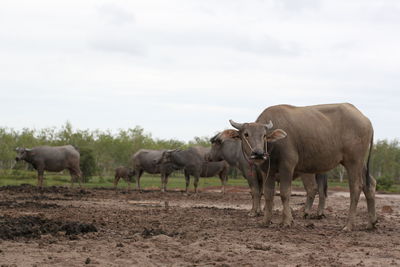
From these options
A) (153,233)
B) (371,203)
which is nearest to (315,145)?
(371,203)

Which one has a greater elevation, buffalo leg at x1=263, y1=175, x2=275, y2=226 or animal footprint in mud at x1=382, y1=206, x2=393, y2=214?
buffalo leg at x1=263, y1=175, x2=275, y2=226

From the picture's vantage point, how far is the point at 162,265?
314 inches

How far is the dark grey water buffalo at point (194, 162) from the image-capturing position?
28.9 metres

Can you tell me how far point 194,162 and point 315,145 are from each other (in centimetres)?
1679

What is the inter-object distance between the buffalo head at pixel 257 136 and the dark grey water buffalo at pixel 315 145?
33mm

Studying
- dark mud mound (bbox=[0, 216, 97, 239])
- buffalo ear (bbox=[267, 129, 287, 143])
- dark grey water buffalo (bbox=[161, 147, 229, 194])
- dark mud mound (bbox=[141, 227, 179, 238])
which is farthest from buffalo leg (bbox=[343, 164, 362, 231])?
dark grey water buffalo (bbox=[161, 147, 229, 194])

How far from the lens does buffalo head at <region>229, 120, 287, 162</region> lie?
11402 millimetres

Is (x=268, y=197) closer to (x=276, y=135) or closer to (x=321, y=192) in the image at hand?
(x=276, y=135)

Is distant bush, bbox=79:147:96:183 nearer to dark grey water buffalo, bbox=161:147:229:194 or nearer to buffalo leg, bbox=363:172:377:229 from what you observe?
dark grey water buffalo, bbox=161:147:229:194

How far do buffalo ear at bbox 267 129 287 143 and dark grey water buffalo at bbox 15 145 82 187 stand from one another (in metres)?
21.7

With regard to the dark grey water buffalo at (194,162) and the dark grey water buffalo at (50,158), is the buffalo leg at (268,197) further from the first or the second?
the dark grey water buffalo at (50,158)

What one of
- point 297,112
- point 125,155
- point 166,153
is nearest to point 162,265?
point 297,112

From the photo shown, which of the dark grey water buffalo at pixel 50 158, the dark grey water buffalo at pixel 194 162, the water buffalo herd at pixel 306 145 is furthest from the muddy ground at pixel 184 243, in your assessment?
the dark grey water buffalo at pixel 50 158

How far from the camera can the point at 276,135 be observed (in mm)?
11680
